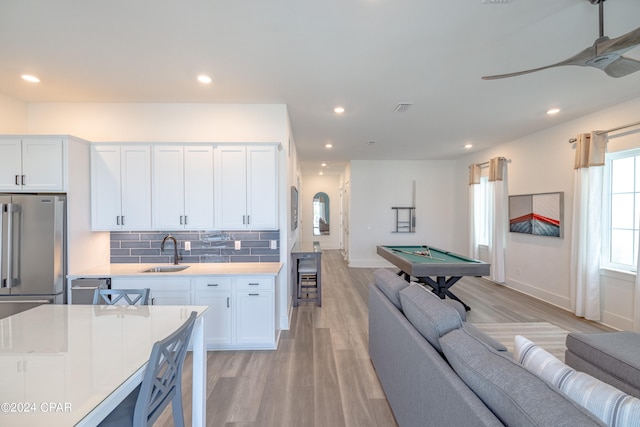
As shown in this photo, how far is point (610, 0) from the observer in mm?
1861

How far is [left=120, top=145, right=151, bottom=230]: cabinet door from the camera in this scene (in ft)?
10.7

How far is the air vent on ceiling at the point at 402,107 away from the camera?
3572mm

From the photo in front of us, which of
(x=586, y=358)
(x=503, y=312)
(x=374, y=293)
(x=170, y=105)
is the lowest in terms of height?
(x=503, y=312)

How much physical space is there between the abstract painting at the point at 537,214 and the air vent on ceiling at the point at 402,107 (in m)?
3.00

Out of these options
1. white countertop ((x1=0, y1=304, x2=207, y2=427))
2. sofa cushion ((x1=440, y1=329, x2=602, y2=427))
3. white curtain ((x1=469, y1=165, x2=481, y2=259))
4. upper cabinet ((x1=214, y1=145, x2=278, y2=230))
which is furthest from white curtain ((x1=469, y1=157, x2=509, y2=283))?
white countertop ((x1=0, y1=304, x2=207, y2=427))

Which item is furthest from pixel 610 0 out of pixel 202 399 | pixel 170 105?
pixel 170 105

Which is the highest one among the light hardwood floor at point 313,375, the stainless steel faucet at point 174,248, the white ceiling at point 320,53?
the white ceiling at point 320,53

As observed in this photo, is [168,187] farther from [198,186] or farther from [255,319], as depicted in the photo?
[255,319]

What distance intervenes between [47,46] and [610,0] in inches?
169

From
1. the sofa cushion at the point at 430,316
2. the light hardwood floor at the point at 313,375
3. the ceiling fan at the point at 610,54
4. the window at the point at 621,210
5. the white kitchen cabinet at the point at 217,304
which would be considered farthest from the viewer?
the window at the point at 621,210

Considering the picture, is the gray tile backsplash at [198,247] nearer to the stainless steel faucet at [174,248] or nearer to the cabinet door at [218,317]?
the stainless steel faucet at [174,248]

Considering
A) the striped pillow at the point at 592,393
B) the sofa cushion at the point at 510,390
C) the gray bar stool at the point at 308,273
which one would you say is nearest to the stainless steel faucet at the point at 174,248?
the gray bar stool at the point at 308,273

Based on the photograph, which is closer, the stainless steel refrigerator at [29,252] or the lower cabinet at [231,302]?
the stainless steel refrigerator at [29,252]

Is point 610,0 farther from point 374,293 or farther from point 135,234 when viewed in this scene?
point 135,234
